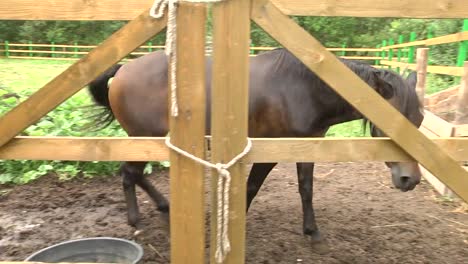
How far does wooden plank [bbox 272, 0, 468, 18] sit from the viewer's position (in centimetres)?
189

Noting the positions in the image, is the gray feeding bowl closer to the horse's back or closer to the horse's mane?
the horse's back

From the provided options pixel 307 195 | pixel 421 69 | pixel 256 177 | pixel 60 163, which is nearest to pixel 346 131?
pixel 421 69

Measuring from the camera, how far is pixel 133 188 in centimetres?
450

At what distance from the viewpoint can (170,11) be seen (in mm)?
1811

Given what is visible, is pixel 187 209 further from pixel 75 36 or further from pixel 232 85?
pixel 75 36

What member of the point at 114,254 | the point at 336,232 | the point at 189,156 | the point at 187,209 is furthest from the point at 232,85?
the point at 336,232

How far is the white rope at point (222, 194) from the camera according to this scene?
194 centimetres

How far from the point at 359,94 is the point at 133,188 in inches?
120

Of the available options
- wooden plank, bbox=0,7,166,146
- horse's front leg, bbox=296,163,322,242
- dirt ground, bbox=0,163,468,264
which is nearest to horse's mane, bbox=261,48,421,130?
horse's front leg, bbox=296,163,322,242

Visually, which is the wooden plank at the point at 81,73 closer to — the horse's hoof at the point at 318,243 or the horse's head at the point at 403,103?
the horse's head at the point at 403,103

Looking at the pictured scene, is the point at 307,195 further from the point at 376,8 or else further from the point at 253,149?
the point at 376,8

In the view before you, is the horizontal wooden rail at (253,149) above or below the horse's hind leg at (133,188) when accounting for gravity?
above

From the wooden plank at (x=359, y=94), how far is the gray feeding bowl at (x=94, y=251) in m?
1.86

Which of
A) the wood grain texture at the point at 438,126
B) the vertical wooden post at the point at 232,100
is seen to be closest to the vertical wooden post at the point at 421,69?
the wood grain texture at the point at 438,126
